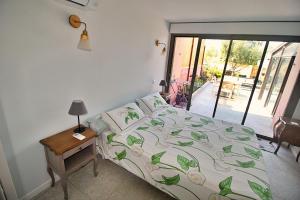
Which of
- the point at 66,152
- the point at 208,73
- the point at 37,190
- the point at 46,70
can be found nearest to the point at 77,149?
the point at 66,152

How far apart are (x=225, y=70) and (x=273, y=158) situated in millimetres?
2085

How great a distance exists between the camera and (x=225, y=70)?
12.1 feet

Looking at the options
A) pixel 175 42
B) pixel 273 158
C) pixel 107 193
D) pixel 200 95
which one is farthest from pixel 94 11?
pixel 200 95

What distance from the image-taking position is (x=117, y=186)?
1.90 meters

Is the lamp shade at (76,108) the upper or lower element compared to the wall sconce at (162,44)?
lower

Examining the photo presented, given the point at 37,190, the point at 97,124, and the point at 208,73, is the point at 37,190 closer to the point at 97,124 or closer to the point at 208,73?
the point at 97,124

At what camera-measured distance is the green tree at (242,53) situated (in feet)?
10.9

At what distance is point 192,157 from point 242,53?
3.12 meters

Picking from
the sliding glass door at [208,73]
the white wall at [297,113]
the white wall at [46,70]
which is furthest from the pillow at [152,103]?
the white wall at [297,113]

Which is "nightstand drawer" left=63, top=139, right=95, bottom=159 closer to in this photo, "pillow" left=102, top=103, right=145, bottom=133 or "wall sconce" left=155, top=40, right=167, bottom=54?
"pillow" left=102, top=103, right=145, bottom=133

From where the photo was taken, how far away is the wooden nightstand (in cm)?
153

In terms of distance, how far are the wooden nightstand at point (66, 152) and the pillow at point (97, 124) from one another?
0.31 feet

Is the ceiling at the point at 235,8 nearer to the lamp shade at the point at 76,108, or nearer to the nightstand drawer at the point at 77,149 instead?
the lamp shade at the point at 76,108

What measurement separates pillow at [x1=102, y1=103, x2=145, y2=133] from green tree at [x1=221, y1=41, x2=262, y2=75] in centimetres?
277
